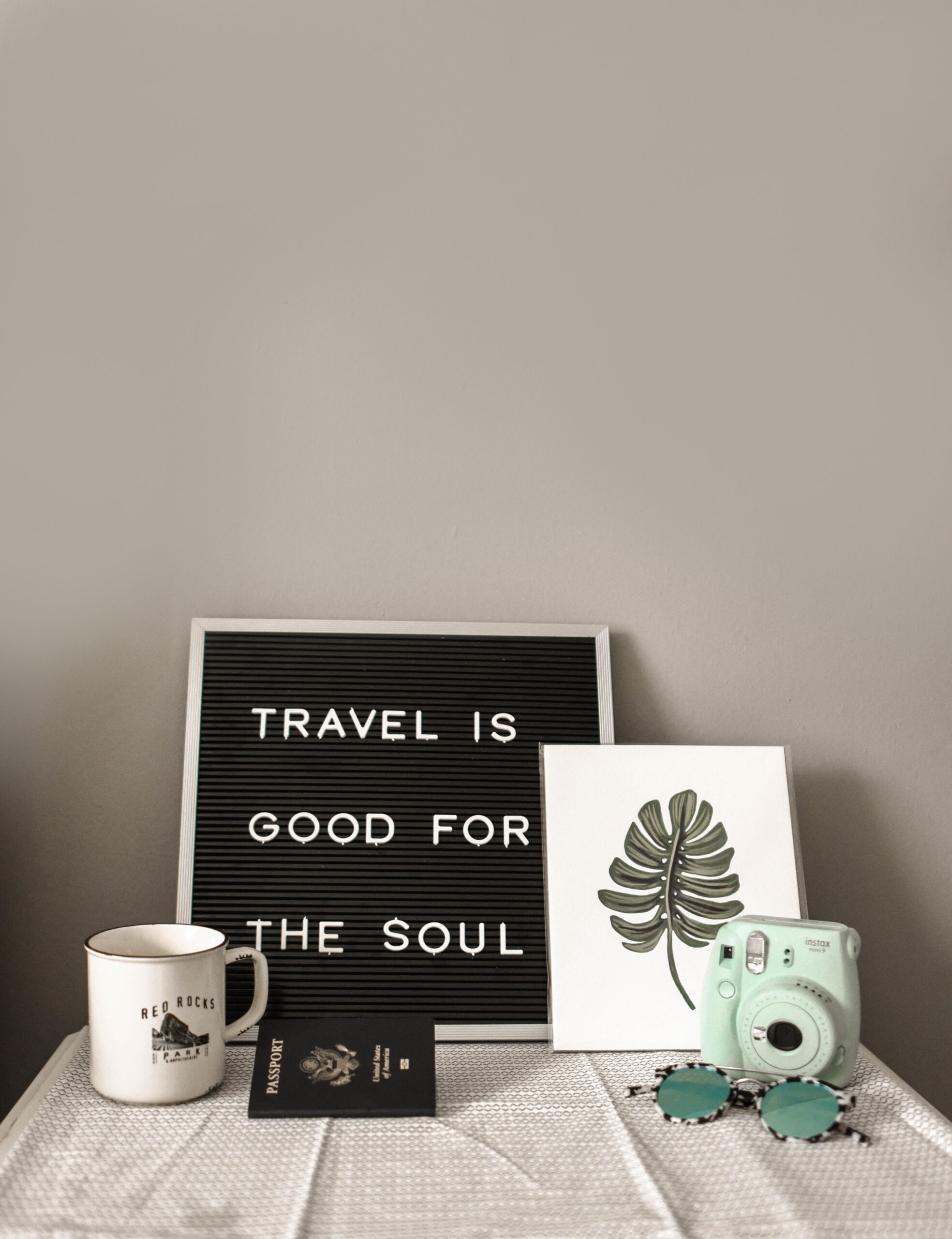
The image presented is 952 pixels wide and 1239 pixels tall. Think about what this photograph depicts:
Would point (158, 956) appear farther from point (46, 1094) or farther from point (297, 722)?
point (297, 722)

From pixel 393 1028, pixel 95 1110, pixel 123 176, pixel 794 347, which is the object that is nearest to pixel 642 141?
pixel 794 347

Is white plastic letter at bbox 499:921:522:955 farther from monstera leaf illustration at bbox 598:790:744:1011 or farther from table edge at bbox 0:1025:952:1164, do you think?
table edge at bbox 0:1025:952:1164

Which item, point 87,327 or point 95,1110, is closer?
point 95,1110

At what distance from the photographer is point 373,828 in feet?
3.44

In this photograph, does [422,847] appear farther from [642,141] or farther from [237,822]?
[642,141]

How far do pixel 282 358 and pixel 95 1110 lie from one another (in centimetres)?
78

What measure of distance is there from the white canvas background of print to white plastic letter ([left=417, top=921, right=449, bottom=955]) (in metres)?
0.11

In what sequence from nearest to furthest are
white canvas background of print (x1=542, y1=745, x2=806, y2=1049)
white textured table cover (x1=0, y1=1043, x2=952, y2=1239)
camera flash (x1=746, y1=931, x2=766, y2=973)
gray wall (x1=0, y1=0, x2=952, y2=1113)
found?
white textured table cover (x1=0, y1=1043, x2=952, y2=1239)
camera flash (x1=746, y1=931, x2=766, y2=973)
white canvas background of print (x1=542, y1=745, x2=806, y2=1049)
gray wall (x1=0, y1=0, x2=952, y2=1113)

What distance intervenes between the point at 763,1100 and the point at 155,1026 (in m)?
0.51

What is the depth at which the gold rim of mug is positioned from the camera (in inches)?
32.2

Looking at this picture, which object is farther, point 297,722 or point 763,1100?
point 297,722

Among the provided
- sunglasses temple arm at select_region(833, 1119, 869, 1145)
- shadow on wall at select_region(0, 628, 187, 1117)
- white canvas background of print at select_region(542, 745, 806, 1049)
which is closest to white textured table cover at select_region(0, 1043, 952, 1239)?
sunglasses temple arm at select_region(833, 1119, 869, 1145)

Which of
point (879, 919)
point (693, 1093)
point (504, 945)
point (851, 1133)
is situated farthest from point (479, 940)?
point (879, 919)

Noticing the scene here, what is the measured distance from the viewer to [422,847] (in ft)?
3.44
